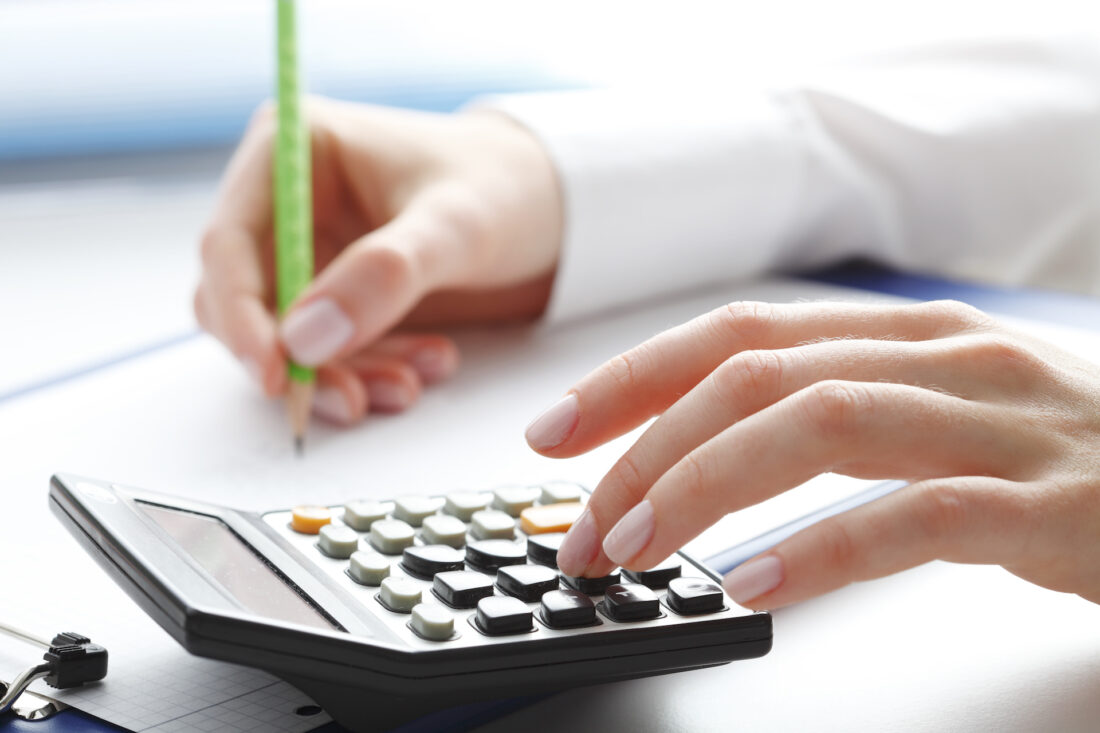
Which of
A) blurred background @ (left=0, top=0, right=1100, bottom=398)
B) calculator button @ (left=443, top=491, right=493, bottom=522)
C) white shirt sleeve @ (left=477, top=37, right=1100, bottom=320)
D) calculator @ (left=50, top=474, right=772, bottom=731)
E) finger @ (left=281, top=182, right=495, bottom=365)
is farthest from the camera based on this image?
blurred background @ (left=0, top=0, right=1100, bottom=398)

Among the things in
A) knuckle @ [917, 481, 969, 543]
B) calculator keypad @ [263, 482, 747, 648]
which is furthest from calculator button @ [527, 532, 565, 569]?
knuckle @ [917, 481, 969, 543]

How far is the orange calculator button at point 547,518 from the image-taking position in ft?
1.16

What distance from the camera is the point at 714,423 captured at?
327 mm

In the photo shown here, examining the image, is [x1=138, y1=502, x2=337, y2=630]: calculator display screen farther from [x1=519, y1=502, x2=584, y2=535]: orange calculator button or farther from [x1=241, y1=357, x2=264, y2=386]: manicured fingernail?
[x1=241, y1=357, x2=264, y2=386]: manicured fingernail

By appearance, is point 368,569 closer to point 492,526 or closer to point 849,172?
point 492,526

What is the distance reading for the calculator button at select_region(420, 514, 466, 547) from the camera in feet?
1.13

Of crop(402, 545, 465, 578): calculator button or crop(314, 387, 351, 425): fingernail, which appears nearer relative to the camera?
crop(402, 545, 465, 578): calculator button

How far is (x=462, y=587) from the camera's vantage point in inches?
11.9

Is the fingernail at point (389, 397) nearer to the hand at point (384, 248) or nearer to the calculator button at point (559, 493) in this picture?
the hand at point (384, 248)

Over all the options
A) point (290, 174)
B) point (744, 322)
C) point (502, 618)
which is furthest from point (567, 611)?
point (290, 174)

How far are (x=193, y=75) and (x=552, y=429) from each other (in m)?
0.96

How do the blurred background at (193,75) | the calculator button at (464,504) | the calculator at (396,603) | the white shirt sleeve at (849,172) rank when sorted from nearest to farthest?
the calculator at (396,603) < the calculator button at (464,504) < the white shirt sleeve at (849,172) < the blurred background at (193,75)

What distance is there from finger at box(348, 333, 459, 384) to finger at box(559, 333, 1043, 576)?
0.86ft

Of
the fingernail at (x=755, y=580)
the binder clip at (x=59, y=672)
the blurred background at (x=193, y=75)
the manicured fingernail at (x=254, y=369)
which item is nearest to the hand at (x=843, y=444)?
the fingernail at (x=755, y=580)
